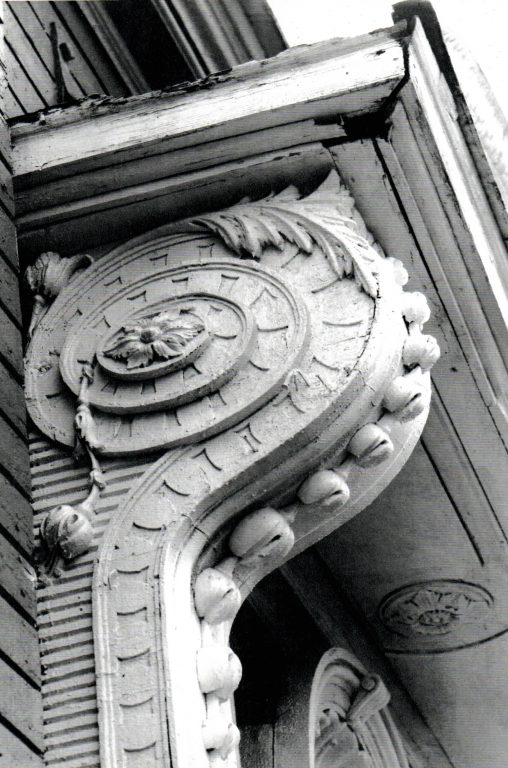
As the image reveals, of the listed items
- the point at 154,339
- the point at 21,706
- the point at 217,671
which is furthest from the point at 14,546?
the point at 154,339

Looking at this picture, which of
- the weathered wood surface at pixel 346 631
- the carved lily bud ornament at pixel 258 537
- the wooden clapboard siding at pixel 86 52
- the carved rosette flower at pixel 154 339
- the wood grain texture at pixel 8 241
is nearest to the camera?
the carved lily bud ornament at pixel 258 537

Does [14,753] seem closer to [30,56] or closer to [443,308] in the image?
[443,308]

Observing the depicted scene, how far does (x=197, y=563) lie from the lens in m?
2.63

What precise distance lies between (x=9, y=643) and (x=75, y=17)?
2.03m

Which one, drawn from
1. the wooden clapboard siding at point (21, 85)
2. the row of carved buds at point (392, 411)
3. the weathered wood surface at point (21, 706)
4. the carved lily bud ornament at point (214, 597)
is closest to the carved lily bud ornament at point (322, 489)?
the row of carved buds at point (392, 411)

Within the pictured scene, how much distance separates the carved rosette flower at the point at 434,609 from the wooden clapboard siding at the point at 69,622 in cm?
139

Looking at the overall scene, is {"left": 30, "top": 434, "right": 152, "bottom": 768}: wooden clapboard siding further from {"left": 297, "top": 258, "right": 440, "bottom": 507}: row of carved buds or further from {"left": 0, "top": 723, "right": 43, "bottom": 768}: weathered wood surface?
{"left": 297, "top": 258, "right": 440, "bottom": 507}: row of carved buds

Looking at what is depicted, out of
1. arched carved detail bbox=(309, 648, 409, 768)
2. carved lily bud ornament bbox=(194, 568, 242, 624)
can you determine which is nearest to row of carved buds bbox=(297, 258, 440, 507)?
carved lily bud ornament bbox=(194, 568, 242, 624)

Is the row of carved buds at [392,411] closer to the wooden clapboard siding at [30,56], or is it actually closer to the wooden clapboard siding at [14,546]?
the wooden clapboard siding at [14,546]

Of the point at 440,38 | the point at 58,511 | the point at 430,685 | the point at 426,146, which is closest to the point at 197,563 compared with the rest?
the point at 58,511

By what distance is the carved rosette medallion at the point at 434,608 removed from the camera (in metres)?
3.87

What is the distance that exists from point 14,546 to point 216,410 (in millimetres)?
450

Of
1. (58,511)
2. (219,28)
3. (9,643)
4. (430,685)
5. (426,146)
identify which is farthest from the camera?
(430,685)

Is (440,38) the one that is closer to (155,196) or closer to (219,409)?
(155,196)
